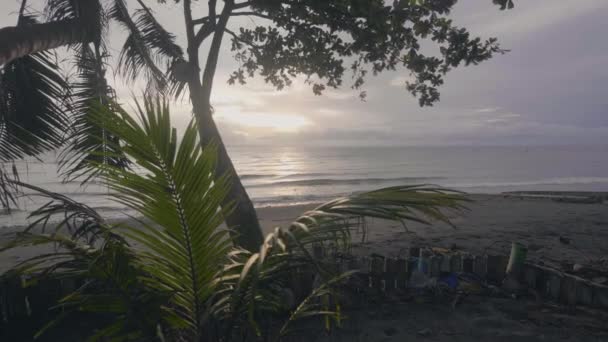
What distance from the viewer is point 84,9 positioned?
432cm

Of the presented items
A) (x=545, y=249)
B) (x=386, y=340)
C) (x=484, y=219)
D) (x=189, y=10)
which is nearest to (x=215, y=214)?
(x=386, y=340)

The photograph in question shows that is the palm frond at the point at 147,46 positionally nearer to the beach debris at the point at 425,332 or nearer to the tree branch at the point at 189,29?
the tree branch at the point at 189,29

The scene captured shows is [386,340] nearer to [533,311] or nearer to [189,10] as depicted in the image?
[533,311]

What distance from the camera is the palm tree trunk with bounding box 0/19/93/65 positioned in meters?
3.69

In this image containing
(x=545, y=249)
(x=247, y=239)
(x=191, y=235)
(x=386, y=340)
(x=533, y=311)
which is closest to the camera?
(x=191, y=235)

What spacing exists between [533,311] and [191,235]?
15.8 feet

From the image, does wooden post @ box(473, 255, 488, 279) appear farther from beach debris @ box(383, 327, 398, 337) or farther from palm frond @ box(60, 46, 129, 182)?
palm frond @ box(60, 46, 129, 182)

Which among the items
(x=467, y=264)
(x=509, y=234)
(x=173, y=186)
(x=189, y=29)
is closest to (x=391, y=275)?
(x=467, y=264)

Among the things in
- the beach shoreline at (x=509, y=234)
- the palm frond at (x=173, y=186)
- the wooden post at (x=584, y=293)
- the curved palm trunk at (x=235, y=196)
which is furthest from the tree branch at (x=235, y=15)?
the wooden post at (x=584, y=293)

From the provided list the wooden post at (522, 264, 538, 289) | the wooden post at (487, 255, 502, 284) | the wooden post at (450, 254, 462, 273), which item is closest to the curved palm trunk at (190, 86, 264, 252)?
the wooden post at (450, 254, 462, 273)

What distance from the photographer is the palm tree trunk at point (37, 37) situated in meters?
3.69

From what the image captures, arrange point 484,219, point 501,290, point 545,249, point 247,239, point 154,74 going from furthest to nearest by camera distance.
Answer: point 484,219 < point 545,249 < point 247,239 < point 154,74 < point 501,290

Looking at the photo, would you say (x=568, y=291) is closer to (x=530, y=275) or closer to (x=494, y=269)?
(x=530, y=275)

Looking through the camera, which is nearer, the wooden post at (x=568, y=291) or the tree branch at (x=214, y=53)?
the wooden post at (x=568, y=291)
